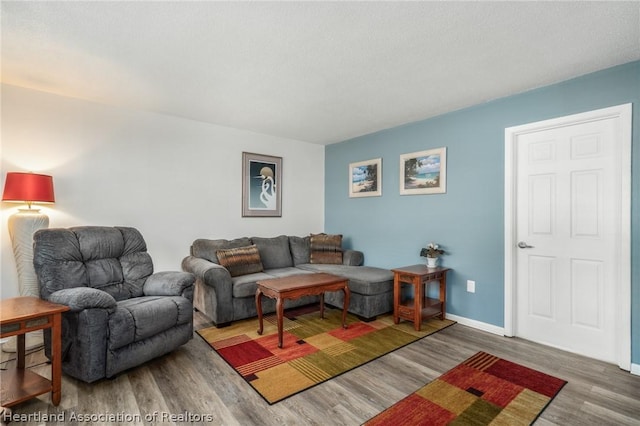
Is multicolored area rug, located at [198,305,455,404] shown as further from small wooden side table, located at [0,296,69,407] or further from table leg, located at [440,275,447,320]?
small wooden side table, located at [0,296,69,407]

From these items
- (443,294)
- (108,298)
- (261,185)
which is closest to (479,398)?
(443,294)

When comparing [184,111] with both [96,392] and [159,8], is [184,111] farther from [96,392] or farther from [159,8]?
[96,392]

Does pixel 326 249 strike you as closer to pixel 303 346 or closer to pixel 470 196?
pixel 303 346

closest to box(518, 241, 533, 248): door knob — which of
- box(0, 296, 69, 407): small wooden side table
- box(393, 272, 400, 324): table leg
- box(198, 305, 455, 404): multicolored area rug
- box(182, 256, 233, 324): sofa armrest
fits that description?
box(198, 305, 455, 404): multicolored area rug

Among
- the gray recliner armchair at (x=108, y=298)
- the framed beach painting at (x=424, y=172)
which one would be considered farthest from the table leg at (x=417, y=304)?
the gray recliner armchair at (x=108, y=298)

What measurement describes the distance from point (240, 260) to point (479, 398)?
2.77 meters

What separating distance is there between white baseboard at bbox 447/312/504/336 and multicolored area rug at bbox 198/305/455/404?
0.08 metres

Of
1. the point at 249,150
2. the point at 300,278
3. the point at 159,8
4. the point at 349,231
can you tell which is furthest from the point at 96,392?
the point at 349,231

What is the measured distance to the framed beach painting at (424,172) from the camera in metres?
3.71

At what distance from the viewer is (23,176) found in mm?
2666

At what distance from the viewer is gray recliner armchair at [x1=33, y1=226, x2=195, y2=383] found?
84.4 inches

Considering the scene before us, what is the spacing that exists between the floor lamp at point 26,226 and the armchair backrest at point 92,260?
1.31 feet

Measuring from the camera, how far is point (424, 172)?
3.91 meters

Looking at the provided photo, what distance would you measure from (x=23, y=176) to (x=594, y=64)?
15.8ft
